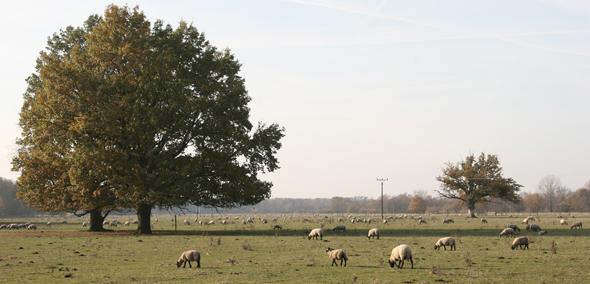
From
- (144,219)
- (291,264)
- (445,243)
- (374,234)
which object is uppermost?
(144,219)

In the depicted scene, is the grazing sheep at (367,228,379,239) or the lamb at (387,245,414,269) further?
the grazing sheep at (367,228,379,239)

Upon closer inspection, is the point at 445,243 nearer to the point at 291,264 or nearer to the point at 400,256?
the point at 400,256

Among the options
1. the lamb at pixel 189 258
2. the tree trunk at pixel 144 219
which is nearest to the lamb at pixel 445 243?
the lamb at pixel 189 258

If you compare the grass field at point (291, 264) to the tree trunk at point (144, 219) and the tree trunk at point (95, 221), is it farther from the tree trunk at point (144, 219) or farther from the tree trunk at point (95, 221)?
the tree trunk at point (95, 221)

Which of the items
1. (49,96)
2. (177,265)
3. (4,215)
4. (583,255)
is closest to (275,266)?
(177,265)

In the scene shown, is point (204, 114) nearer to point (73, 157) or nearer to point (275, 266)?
point (73, 157)

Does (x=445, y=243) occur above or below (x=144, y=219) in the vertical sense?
below

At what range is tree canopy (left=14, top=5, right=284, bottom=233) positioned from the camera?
153 feet

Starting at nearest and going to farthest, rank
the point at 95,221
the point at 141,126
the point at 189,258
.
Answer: the point at 189,258 → the point at 141,126 → the point at 95,221

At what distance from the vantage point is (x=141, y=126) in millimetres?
46781

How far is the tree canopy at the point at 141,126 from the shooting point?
4678 centimetres

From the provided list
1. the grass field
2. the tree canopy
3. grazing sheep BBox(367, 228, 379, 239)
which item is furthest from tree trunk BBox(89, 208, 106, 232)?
grazing sheep BBox(367, 228, 379, 239)

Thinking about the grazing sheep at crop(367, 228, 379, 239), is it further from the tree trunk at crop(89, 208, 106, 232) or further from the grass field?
the tree trunk at crop(89, 208, 106, 232)

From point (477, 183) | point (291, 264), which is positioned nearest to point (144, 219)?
point (291, 264)
